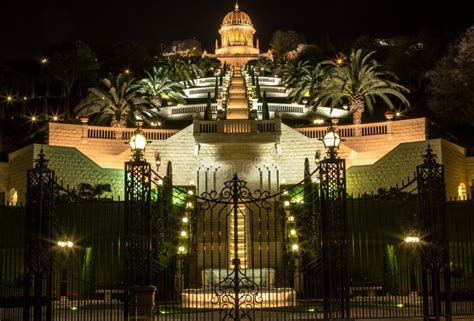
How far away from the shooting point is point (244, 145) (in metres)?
44.0

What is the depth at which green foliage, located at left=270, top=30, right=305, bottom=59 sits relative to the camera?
11925 centimetres

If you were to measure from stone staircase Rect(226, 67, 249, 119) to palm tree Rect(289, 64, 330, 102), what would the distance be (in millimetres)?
4393

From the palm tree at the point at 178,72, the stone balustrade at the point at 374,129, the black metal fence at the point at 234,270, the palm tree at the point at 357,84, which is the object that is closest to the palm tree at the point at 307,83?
the palm tree at the point at 357,84

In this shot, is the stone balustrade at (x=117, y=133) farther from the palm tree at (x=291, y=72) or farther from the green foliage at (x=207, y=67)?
the green foliage at (x=207, y=67)

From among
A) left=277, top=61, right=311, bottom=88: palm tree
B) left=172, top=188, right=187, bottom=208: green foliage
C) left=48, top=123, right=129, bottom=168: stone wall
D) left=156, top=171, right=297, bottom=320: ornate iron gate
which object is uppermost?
left=277, top=61, right=311, bottom=88: palm tree

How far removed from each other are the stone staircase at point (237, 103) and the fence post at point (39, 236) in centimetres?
3613

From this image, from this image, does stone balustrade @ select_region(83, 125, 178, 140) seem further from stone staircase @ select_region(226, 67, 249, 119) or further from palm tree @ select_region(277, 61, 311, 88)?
palm tree @ select_region(277, 61, 311, 88)

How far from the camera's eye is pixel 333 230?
16.9 metres

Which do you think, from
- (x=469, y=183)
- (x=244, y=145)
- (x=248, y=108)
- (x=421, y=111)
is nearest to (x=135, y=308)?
(x=244, y=145)

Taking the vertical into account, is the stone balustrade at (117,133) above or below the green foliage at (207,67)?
below

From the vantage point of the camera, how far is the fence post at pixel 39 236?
16156mm

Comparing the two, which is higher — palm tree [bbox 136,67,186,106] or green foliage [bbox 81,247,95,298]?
palm tree [bbox 136,67,186,106]

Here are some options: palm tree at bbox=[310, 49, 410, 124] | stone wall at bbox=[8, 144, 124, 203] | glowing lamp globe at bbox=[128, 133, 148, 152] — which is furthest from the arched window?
glowing lamp globe at bbox=[128, 133, 148, 152]

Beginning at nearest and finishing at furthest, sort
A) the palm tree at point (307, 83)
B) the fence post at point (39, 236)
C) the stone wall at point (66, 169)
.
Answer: the fence post at point (39, 236) < the stone wall at point (66, 169) < the palm tree at point (307, 83)
